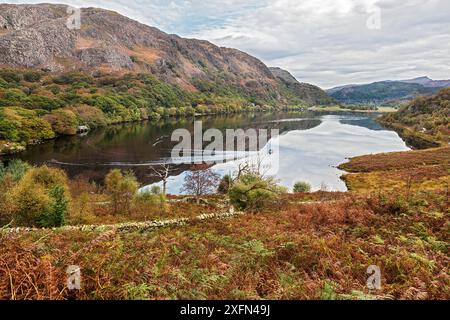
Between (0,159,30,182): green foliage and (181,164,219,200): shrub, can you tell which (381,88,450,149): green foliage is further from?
(0,159,30,182): green foliage

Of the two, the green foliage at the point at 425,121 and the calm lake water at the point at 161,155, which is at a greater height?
the green foliage at the point at 425,121

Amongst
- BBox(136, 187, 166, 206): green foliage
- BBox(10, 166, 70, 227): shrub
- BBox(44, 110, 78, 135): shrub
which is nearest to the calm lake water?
BBox(44, 110, 78, 135): shrub

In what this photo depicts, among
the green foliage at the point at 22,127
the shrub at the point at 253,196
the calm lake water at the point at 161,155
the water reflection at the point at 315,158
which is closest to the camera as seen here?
the shrub at the point at 253,196

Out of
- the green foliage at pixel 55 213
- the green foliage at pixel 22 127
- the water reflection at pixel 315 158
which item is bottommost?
the water reflection at pixel 315 158

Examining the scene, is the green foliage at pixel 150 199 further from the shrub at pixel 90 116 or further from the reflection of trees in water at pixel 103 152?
the shrub at pixel 90 116

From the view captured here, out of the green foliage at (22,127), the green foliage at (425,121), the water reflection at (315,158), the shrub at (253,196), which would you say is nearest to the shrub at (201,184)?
the water reflection at (315,158)

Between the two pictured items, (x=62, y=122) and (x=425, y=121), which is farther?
(x=425, y=121)

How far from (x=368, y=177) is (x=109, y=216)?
Answer: 51525mm

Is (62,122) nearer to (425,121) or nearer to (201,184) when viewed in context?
(201,184)

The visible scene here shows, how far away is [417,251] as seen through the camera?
29.0 ft

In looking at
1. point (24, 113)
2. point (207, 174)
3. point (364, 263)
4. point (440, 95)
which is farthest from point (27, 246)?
point (440, 95)

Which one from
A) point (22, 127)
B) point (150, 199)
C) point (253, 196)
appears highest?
point (22, 127)

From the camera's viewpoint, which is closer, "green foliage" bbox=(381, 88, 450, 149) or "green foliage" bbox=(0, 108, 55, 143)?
"green foliage" bbox=(0, 108, 55, 143)

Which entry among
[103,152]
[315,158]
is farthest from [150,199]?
[315,158]
